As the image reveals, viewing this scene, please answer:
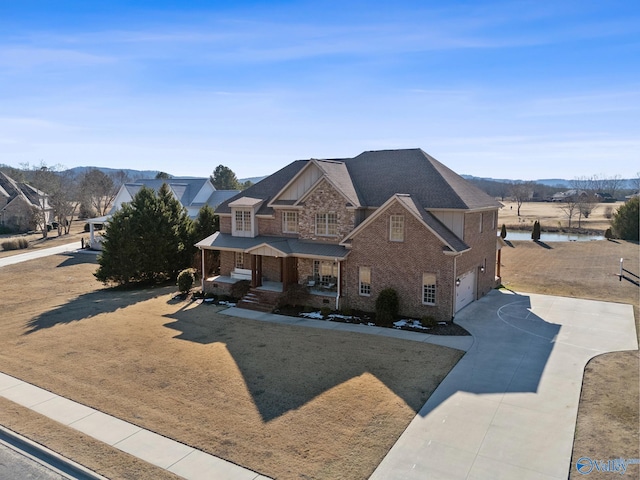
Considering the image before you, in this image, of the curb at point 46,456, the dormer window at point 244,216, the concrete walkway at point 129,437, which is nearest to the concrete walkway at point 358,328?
the dormer window at point 244,216

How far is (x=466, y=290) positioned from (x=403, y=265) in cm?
437

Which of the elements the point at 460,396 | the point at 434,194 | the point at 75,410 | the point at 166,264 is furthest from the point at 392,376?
the point at 166,264

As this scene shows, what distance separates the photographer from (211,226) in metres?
36.2

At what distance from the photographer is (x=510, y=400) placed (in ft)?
45.2

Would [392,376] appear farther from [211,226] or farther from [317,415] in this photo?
[211,226]

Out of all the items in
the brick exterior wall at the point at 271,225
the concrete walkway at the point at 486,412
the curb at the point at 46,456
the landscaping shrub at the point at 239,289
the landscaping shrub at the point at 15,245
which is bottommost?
the curb at the point at 46,456

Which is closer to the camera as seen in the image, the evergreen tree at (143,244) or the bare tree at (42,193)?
the evergreen tree at (143,244)

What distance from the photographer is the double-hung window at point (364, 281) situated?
2403 centimetres

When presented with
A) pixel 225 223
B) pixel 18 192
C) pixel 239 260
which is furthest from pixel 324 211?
pixel 18 192

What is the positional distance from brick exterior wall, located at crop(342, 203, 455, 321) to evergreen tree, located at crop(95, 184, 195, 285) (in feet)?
50.0

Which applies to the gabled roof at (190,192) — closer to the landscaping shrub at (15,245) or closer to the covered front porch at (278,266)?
the landscaping shrub at (15,245)

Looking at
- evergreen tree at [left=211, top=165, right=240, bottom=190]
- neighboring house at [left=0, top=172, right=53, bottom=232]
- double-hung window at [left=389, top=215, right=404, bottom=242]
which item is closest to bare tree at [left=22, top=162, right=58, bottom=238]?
neighboring house at [left=0, top=172, right=53, bottom=232]

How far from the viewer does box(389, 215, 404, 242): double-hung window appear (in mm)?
22812

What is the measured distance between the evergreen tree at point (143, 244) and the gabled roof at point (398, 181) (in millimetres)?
7549
